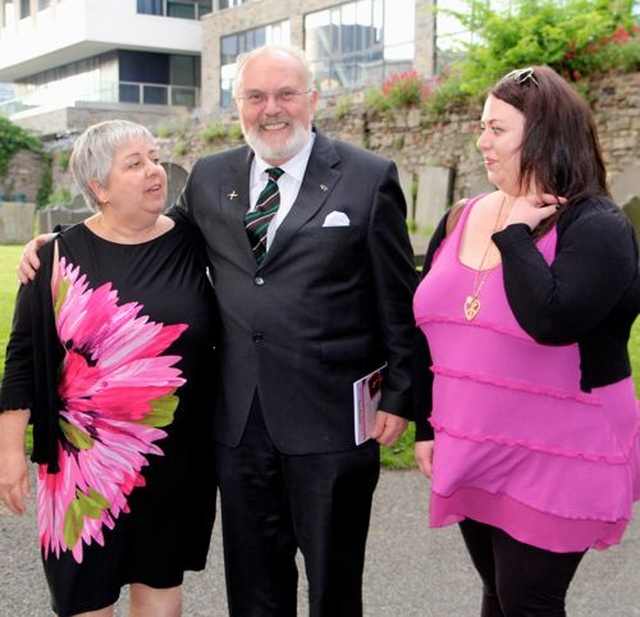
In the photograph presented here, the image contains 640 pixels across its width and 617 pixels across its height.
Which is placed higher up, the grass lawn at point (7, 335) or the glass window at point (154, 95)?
the glass window at point (154, 95)

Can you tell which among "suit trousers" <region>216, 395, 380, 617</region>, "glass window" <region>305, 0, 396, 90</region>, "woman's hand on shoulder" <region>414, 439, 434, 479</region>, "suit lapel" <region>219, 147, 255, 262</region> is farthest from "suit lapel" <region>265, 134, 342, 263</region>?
A: "glass window" <region>305, 0, 396, 90</region>

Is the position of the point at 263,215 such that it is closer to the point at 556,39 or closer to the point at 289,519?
the point at 289,519

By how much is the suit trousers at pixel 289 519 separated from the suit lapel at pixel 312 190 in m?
0.54

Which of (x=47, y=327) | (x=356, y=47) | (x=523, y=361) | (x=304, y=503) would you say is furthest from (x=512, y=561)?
(x=356, y=47)

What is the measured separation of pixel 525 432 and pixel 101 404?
1322 millimetres

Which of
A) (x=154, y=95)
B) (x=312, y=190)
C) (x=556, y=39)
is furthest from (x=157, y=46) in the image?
(x=312, y=190)

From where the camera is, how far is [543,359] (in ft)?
7.45

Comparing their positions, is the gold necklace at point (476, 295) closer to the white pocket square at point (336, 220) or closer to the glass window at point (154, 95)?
the white pocket square at point (336, 220)

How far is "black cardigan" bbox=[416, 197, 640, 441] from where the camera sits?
2.11 metres

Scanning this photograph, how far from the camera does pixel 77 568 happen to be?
2.75 m

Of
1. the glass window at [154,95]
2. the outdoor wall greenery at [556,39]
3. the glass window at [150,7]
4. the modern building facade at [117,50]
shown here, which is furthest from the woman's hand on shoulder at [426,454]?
the glass window at [150,7]

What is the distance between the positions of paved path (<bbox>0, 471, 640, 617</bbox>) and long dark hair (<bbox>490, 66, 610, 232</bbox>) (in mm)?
1960

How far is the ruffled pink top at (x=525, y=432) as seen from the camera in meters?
2.24

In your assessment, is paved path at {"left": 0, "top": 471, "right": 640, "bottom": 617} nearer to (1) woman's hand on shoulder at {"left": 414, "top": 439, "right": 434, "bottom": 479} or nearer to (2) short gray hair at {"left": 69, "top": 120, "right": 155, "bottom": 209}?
(1) woman's hand on shoulder at {"left": 414, "top": 439, "right": 434, "bottom": 479}
